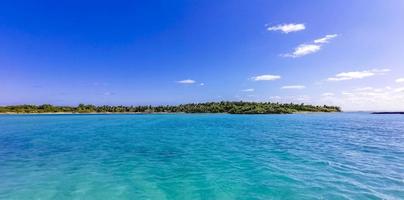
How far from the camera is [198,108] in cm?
18675

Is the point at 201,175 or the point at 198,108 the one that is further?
the point at 198,108

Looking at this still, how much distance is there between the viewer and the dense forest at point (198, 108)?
15775 cm

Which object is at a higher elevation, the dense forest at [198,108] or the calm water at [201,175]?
the dense forest at [198,108]

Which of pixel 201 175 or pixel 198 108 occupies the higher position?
pixel 198 108

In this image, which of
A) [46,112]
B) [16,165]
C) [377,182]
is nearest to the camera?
[377,182]

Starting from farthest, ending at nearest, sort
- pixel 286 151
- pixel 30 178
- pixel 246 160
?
pixel 286 151 → pixel 246 160 → pixel 30 178

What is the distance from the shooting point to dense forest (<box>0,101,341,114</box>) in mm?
157750

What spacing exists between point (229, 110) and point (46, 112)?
382 ft

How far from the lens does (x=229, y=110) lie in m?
173

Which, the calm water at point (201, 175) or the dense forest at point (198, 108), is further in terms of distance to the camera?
the dense forest at point (198, 108)

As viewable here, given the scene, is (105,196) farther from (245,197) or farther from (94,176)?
(245,197)

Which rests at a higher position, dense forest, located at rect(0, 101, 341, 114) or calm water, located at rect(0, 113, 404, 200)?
dense forest, located at rect(0, 101, 341, 114)

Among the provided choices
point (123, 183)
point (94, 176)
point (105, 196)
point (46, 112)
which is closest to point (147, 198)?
point (105, 196)

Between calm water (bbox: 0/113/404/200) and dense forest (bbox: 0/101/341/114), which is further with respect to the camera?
dense forest (bbox: 0/101/341/114)
